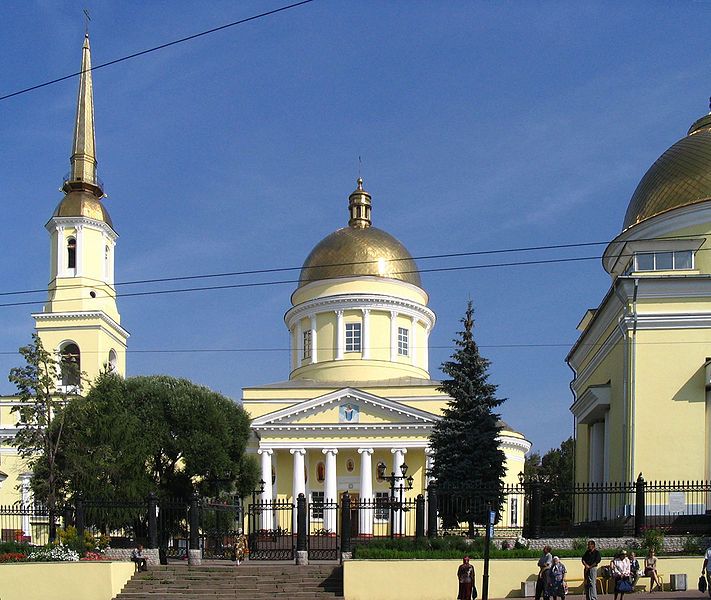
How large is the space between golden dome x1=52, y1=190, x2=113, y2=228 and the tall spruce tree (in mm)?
22271

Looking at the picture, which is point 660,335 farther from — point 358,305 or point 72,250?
point 72,250

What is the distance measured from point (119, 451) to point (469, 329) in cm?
1362

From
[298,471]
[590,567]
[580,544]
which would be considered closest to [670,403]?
[580,544]

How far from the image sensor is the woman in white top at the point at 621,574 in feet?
69.5

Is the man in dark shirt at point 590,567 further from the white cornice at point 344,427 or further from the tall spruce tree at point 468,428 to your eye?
the white cornice at point 344,427

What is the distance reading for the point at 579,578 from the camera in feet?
77.7

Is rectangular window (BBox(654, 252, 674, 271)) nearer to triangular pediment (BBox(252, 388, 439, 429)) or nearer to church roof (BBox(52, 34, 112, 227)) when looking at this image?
triangular pediment (BBox(252, 388, 439, 429))

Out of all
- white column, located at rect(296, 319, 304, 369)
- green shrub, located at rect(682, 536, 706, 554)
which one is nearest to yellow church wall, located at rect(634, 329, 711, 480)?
green shrub, located at rect(682, 536, 706, 554)

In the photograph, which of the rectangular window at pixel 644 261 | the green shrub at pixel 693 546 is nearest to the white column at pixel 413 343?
the rectangular window at pixel 644 261

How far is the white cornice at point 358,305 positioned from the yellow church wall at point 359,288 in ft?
0.92

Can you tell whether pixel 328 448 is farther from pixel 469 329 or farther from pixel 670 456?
pixel 670 456

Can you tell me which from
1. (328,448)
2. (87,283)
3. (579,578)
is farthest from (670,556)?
(87,283)

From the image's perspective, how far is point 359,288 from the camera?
60.3 meters

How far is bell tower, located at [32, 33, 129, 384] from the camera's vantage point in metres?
53.6
